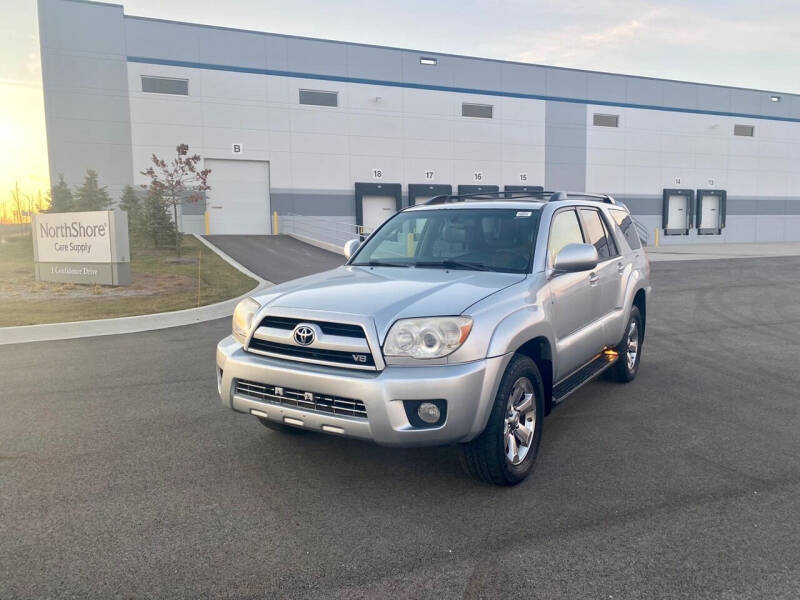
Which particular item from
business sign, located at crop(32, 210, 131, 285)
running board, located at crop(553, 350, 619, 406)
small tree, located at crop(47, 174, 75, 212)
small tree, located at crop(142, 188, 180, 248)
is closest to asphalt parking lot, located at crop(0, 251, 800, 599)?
running board, located at crop(553, 350, 619, 406)

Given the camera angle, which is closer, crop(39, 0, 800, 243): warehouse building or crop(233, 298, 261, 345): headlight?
crop(233, 298, 261, 345): headlight

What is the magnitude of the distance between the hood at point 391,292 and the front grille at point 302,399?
1.48 feet

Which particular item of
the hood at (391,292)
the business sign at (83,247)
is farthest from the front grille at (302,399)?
the business sign at (83,247)

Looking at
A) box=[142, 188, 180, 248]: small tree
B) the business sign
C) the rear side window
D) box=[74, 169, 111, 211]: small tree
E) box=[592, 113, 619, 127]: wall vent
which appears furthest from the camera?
box=[592, 113, 619, 127]: wall vent

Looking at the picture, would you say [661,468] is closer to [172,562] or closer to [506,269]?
[506,269]

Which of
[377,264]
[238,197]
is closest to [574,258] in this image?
[377,264]

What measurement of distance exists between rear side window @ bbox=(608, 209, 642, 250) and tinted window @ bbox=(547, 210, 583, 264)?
4.13 ft

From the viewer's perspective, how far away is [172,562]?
3.04 m

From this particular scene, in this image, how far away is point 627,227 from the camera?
6.71m

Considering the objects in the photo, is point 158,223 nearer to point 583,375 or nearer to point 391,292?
point 583,375

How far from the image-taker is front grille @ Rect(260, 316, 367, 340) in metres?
3.54

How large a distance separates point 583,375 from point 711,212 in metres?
42.0

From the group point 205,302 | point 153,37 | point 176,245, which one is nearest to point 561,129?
point 153,37

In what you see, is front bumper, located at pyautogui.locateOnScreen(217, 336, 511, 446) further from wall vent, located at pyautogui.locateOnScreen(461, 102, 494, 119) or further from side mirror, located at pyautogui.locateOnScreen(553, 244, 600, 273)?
wall vent, located at pyautogui.locateOnScreen(461, 102, 494, 119)
